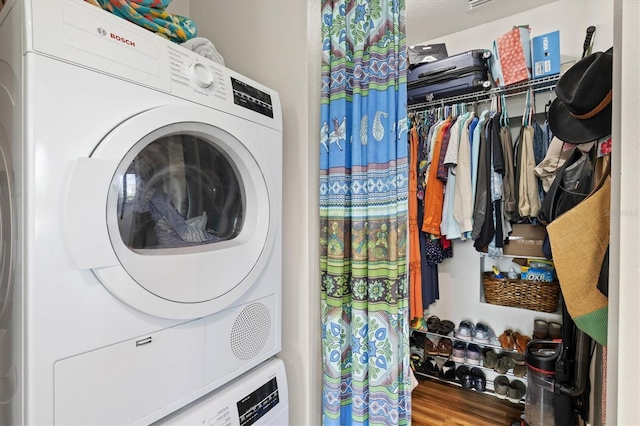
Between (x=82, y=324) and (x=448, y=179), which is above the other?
(x=448, y=179)

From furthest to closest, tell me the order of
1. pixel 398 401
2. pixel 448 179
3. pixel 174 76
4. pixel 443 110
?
pixel 443 110, pixel 448 179, pixel 398 401, pixel 174 76

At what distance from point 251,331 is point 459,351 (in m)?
1.68

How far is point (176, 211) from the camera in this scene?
2.59ft

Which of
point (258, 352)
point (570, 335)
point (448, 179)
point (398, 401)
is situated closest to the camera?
point (258, 352)

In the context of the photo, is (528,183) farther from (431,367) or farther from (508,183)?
(431,367)

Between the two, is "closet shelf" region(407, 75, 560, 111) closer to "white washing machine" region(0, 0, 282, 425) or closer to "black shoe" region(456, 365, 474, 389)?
"white washing machine" region(0, 0, 282, 425)

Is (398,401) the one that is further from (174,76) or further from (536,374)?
(174,76)

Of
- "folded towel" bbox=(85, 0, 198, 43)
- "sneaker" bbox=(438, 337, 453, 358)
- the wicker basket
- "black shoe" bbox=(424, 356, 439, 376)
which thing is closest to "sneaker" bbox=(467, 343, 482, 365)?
"sneaker" bbox=(438, 337, 453, 358)

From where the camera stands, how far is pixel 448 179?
68.2 inches

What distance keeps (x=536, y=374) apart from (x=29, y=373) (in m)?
1.89

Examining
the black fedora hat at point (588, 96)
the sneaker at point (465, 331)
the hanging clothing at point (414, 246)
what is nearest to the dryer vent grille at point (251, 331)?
the black fedora hat at point (588, 96)

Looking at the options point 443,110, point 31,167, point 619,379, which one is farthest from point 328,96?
point 443,110

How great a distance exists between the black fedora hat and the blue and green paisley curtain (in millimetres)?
431

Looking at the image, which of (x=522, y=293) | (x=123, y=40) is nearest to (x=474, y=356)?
(x=522, y=293)
